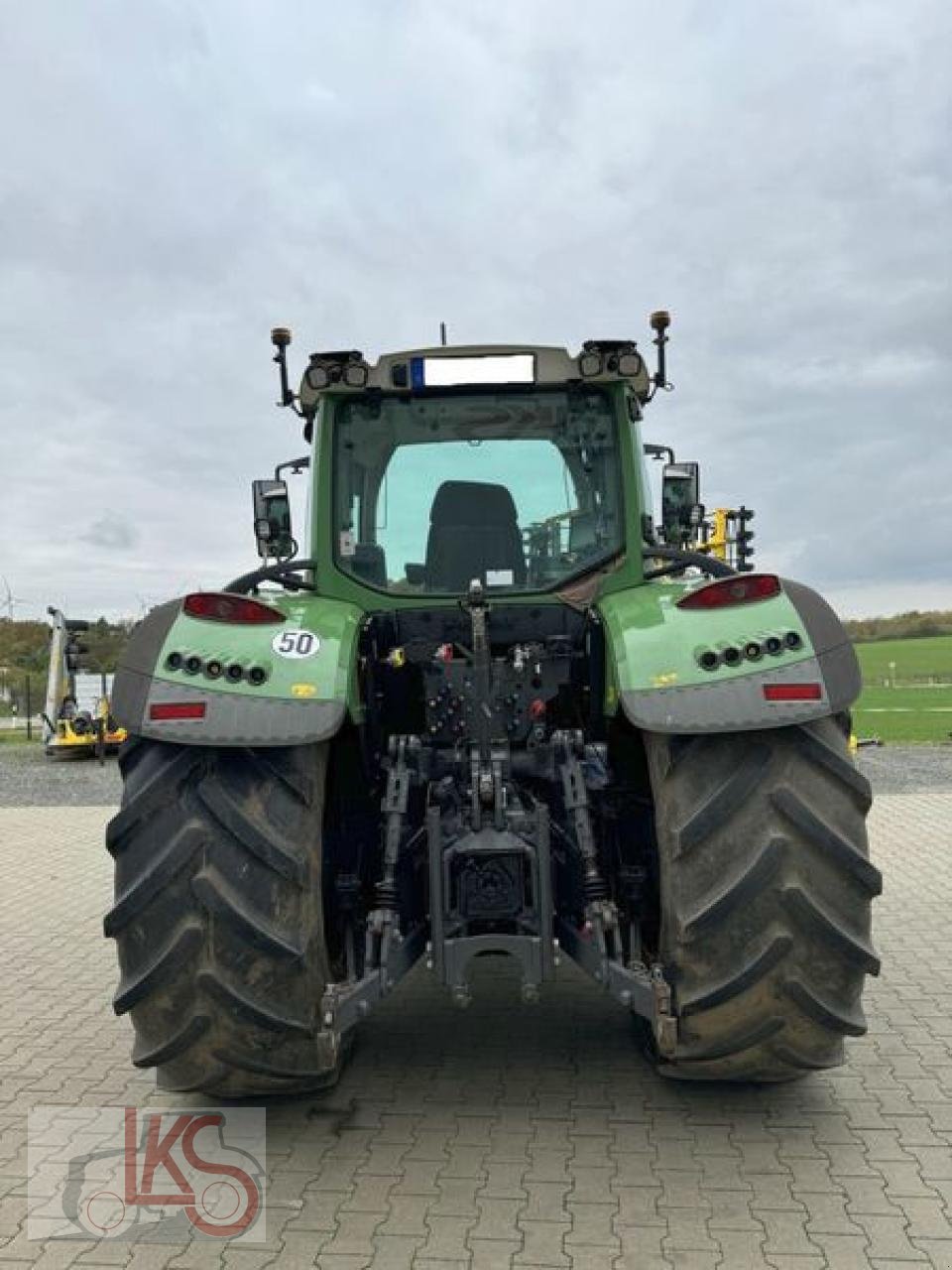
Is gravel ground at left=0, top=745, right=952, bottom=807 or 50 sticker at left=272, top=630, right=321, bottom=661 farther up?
50 sticker at left=272, top=630, right=321, bottom=661

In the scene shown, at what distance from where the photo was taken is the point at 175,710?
3236 mm

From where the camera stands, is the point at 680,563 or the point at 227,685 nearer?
the point at 227,685

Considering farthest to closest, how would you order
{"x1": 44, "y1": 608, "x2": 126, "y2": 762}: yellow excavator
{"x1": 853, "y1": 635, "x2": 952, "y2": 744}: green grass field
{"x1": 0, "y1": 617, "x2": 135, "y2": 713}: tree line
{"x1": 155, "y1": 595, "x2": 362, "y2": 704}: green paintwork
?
{"x1": 0, "y1": 617, "x2": 135, "y2": 713}: tree line
{"x1": 853, "y1": 635, "x2": 952, "y2": 744}: green grass field
{"x1": 44, "y1": 608, "x2": 126, "y2": 762}: yellow excavator
{"x1": 155, "y1": 595, "x2": 362, "y2": 704}: green paintwork

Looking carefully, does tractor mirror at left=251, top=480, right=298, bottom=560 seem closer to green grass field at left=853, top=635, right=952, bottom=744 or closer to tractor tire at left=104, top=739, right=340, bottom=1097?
tractor tire at left=104, top=739, right=340, bottom=1097

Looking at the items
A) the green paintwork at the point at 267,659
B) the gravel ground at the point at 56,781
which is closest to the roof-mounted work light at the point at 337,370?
the green paintwork at the point at 267,659

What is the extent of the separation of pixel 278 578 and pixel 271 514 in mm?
429

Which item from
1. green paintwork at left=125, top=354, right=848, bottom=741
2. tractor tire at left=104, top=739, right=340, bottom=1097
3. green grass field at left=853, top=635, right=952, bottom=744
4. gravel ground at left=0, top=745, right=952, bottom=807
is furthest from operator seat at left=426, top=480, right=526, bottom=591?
green grass field at left=853, top=635, right=952, bottom=744

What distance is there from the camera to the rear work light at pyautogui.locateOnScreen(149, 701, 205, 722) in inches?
127

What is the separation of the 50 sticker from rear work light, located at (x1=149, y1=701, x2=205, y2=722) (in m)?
0.30

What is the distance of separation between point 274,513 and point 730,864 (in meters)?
2.73

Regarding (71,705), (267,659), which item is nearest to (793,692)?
(267,659)

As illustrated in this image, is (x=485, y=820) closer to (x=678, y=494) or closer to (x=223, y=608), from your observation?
(x=223, y=608)

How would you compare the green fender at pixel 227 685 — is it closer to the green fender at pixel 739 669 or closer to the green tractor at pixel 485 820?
the green tractor at pixel 485 820

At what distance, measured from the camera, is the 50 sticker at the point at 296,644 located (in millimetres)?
3389
